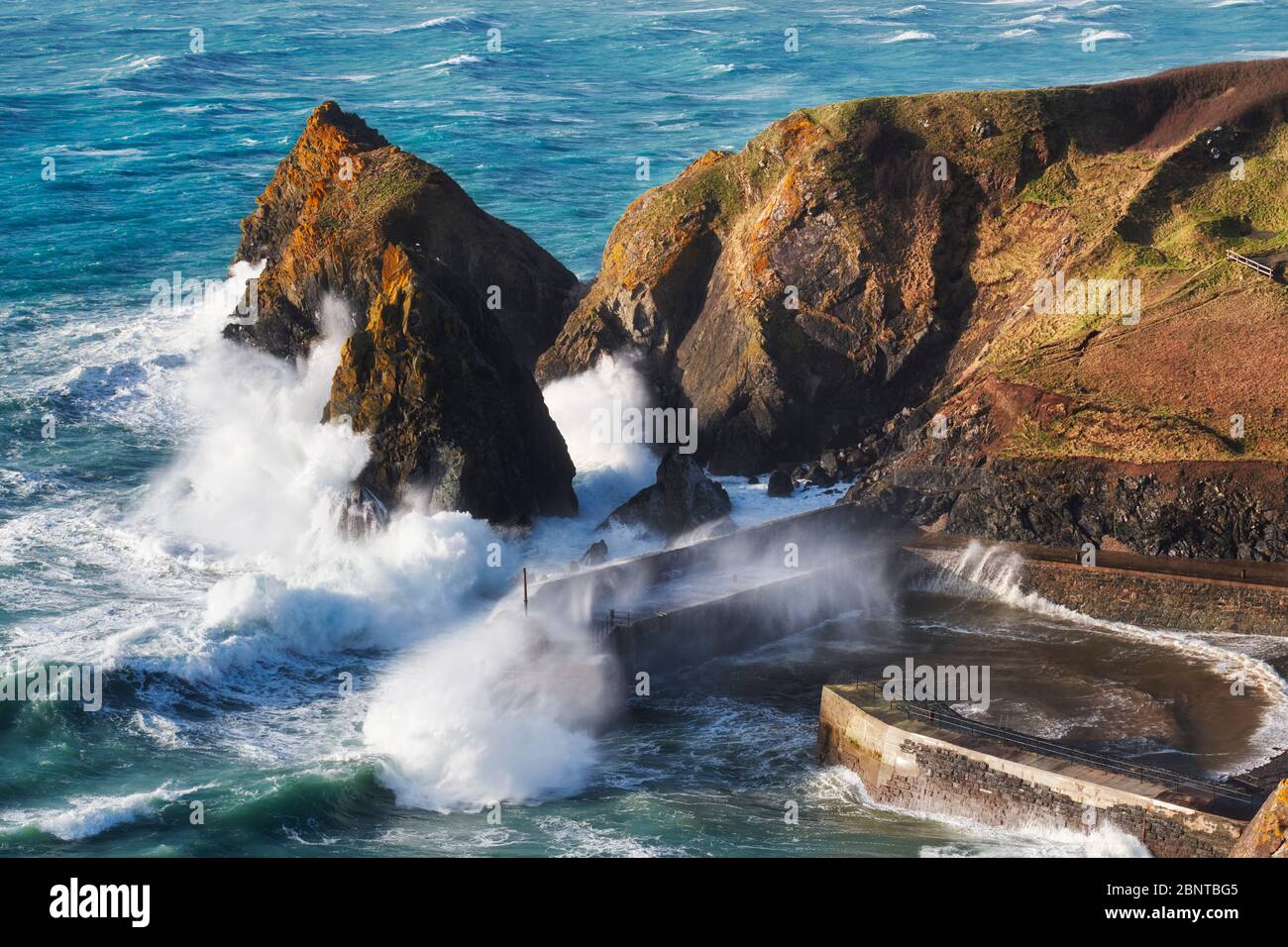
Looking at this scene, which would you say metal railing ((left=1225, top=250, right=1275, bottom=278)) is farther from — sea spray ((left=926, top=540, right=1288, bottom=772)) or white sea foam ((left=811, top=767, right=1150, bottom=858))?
white sea foam ((left=811, top=767, right=1150, bottom=858))

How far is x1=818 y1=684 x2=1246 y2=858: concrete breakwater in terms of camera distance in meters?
25.7

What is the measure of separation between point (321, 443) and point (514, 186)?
38.9m

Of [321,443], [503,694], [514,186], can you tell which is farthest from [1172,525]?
[514,186]

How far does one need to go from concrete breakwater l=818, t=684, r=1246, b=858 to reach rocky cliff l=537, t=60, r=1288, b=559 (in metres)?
11.0

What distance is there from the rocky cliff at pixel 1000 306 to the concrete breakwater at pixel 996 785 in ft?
36.1

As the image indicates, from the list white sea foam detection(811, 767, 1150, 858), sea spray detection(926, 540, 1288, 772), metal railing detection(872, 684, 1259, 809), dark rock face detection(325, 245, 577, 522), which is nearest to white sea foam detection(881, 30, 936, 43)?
dark rock face detection(325, 245, 577, 522)

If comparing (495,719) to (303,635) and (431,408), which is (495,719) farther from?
(431,408)

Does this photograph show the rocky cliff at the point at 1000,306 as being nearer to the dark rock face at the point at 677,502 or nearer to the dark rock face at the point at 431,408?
the dark rock face at the point at 677,502

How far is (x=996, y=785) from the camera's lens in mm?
27719

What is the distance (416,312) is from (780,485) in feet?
35.2

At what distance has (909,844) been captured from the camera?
1061 inches

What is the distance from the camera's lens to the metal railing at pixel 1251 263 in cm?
4138

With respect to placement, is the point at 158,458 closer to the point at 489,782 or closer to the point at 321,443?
the point at 321,443

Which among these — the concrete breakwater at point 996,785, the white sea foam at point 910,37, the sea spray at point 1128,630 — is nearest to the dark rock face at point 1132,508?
the sea spray at point 1128,630
